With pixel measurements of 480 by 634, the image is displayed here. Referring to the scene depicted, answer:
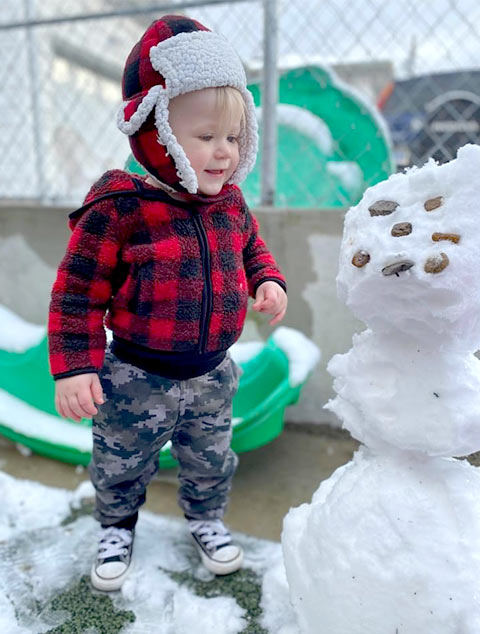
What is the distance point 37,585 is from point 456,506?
2.83ft

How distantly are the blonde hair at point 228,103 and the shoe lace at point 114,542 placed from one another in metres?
0.88

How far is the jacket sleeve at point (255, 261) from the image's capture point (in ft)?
3.87

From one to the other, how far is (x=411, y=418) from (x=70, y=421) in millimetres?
1287

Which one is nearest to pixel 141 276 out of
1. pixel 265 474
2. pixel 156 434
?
pixel 156 434

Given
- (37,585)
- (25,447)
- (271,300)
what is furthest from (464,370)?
(25,447)

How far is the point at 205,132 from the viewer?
38.8 inches

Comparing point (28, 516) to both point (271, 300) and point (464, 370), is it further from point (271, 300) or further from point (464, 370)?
point (464, 370)

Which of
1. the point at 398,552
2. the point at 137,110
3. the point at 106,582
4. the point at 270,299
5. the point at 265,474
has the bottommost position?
the point at 265,474

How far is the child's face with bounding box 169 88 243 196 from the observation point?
965 mm

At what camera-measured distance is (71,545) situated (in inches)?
53.3

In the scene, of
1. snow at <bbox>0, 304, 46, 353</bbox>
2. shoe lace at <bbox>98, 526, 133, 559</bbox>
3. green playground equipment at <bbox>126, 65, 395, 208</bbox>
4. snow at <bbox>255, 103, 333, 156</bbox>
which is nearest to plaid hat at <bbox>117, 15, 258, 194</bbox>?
shoe lace at <bbox>98, 526, 133, 559</bbox>

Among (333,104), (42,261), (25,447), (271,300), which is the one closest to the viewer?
(271,300)

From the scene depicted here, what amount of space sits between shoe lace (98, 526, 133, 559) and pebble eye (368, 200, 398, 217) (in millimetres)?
876

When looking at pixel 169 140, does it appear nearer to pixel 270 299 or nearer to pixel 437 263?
pixel 270 299
